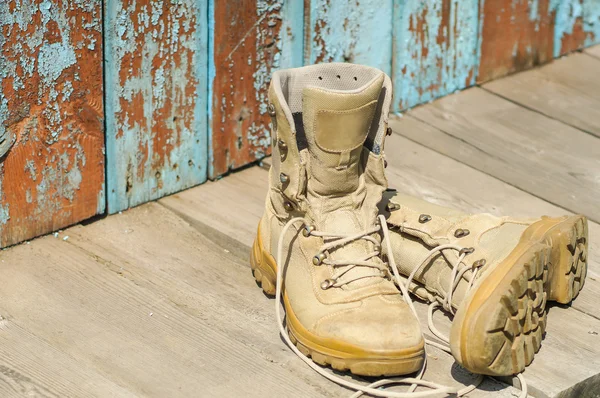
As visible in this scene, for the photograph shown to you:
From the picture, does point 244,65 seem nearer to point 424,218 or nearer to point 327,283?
point 424,218

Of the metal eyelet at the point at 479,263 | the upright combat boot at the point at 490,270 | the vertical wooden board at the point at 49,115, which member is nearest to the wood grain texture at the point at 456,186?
Answer: the upright combat boot at the point at 490,270

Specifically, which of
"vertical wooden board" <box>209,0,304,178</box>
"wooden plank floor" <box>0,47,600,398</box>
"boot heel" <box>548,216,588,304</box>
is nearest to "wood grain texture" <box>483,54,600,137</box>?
"wooden plank floor" <box>0,47,600,398</box>

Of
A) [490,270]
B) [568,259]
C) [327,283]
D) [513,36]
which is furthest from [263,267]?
[513,36]

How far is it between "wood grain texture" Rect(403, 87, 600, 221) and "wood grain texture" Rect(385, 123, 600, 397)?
0.04 meters

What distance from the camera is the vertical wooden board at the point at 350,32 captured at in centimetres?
243

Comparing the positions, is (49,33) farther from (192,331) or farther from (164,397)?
(164,397)

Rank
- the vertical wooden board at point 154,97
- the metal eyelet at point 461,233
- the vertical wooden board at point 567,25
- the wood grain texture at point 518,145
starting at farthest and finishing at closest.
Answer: the vertical wooden board at point 567,25 → the wood grain texture at point 518,145 → the vertical wooden board at point 154,97 → the metal eyelet at point 461,233

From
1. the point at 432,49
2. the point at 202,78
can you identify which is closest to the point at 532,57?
the point at 432,49

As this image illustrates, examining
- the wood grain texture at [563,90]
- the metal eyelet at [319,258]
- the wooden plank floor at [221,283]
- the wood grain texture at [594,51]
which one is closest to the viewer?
the wooden plank floor at [221,283]

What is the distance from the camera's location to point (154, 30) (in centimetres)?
209

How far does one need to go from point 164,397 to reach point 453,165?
1.16 metres

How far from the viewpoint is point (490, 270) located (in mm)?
1684

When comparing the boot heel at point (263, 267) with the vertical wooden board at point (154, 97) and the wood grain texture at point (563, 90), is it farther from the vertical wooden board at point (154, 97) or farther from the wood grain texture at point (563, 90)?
the wood grain texture at point (563, 90)

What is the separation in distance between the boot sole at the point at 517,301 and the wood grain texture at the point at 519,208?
0.06 meters
